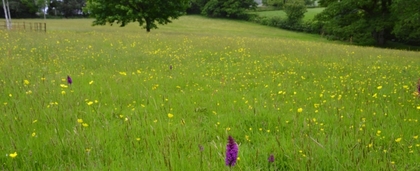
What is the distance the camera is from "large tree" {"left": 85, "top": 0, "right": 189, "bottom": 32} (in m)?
30.3

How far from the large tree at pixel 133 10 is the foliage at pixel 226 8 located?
143 ft

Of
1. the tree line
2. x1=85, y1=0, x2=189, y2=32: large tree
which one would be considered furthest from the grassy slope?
the tree line

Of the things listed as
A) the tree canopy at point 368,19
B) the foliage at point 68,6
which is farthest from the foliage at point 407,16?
the foliage at point 68,6

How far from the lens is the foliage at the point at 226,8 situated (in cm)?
7425

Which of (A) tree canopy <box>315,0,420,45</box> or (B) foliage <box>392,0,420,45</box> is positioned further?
(A) tree canopy <box>315,0,420,45</box>

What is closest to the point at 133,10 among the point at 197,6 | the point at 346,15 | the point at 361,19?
the point at 346,15

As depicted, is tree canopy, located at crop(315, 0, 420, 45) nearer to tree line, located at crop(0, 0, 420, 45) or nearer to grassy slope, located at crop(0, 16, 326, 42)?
tree line, located at crop(0, 0, 420, 45)

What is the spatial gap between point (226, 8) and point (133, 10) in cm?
4643

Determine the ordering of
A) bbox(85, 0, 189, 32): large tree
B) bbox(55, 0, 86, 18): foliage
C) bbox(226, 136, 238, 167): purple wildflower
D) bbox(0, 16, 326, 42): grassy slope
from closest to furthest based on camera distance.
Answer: bbox(226, 136, 238, 167): purple wildflower → bbox(85, 0, 189, 32): large tree → bbox(0, 16, 326, 42): grassy slope → bbox(55, 0, 86, 18): foliage

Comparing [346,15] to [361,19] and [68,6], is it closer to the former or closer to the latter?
[361,19]

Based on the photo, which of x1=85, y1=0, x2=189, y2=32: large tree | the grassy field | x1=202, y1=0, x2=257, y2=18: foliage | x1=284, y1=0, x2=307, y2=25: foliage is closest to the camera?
the grassy field

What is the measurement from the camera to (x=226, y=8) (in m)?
74.7

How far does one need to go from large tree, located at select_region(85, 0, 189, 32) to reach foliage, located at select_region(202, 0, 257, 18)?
4346cm

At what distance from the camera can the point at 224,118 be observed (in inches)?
174
